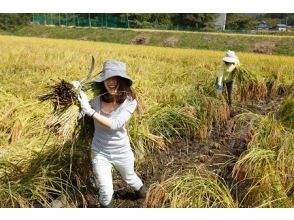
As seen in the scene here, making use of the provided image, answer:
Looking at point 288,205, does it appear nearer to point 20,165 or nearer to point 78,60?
point 20,165

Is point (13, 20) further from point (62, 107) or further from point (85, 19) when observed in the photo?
point (62, 107)

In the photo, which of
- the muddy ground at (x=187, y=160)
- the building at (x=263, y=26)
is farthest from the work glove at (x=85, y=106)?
the building at (x=263, y=26)

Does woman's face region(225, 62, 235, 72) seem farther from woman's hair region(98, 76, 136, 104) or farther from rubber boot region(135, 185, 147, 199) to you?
woman's hair region(98, 76, 136, 104)

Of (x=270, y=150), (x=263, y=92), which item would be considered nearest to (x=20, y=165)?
(x=270, y=150)

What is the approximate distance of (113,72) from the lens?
8.57 ft

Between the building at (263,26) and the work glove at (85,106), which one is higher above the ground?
the building at (263,26)

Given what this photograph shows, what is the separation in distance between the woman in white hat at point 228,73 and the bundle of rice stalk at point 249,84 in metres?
0.53

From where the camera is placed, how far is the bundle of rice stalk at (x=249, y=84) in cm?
698

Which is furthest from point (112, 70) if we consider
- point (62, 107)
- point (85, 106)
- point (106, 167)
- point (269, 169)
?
point (269, 169)

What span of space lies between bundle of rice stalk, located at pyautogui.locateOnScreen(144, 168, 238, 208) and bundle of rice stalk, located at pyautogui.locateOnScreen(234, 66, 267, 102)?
4.14m

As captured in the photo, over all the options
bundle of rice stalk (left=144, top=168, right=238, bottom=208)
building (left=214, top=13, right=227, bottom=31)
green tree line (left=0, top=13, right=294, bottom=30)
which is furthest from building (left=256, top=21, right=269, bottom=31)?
bundle of rice stalk (left=144, top=168, right=238, bottom=208)

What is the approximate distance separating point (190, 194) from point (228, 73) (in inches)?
144

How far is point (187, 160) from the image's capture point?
4180 millimetres

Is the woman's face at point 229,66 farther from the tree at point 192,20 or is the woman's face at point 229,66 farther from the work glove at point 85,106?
the work glove at point 85,106
